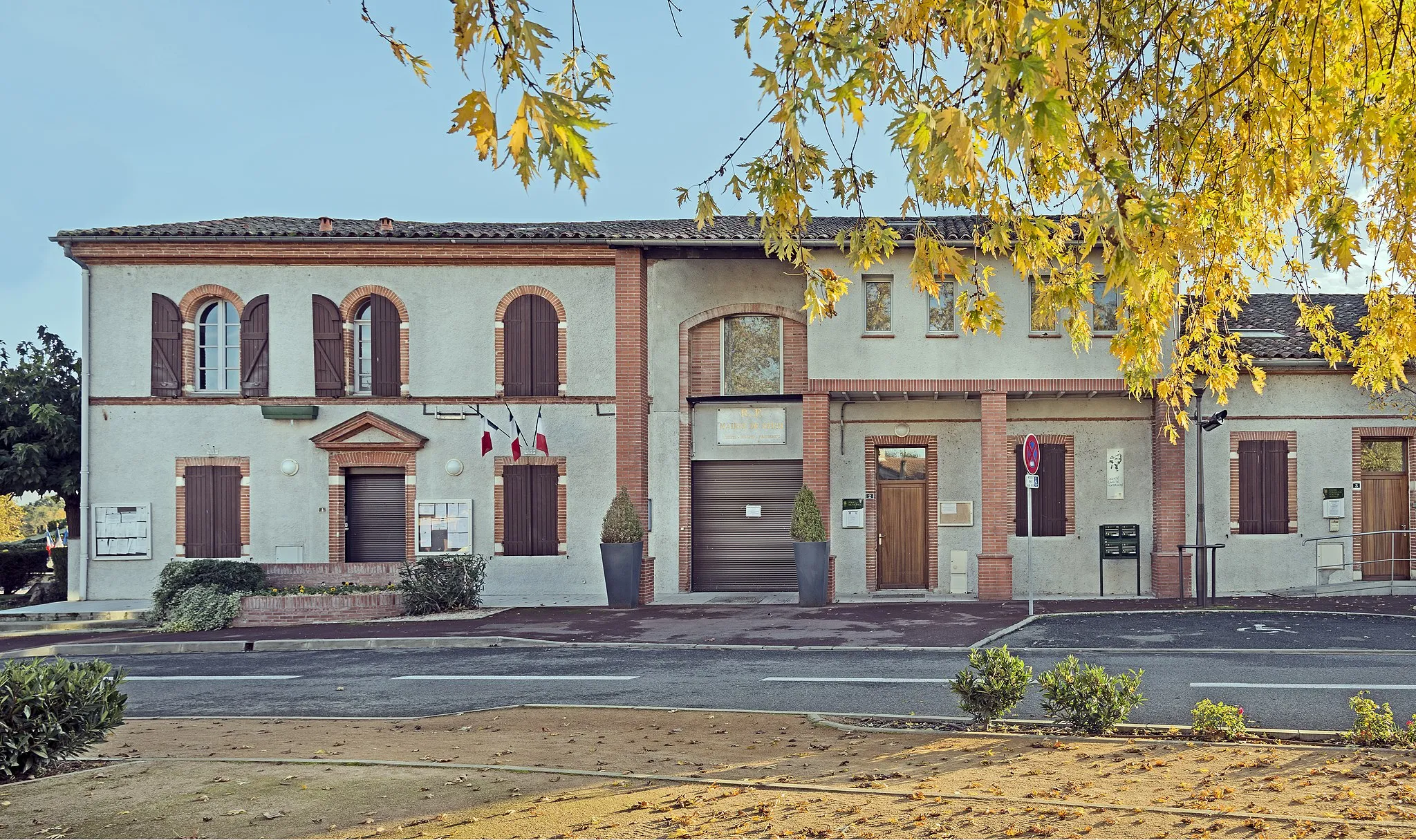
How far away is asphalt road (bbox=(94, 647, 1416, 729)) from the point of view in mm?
8922

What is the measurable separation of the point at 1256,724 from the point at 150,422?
19.0 meters

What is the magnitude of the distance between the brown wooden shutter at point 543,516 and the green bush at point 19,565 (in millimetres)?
11508

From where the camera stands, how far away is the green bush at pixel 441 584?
1652cm

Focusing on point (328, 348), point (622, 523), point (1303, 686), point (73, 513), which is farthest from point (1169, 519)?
point (73, 513)

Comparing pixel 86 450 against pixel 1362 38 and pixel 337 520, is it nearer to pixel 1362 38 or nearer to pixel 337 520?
pixel 337 520

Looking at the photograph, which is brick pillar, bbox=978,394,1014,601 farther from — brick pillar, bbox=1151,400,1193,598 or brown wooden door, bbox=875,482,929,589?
brick pillar, bbox=1151,400,1193,598

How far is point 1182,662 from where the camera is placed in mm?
11164

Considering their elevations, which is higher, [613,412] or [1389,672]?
[613,412]

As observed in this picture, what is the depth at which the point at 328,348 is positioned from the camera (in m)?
19.5

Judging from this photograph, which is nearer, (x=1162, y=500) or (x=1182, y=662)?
(x=1182, y=662)

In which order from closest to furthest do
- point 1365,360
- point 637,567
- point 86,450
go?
1. point 1365,360
2. point 637,567
3. point 86,450

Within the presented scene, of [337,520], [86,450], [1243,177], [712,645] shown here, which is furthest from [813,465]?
[86,450]

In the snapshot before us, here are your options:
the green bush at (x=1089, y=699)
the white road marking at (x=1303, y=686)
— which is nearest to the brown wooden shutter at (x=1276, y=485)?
the white road marking at (x=1303, y=686)

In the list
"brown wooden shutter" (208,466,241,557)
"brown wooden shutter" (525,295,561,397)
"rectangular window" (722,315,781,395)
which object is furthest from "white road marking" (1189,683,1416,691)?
"brown wooden shutter" (208,466,241,557)
